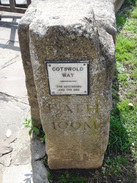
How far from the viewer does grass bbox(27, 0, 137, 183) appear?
2373 mm

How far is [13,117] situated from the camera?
3.12 m

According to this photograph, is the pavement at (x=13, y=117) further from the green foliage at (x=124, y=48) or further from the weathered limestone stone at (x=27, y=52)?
the green foliage at (x=124, y=48)

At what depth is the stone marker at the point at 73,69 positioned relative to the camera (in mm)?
1521

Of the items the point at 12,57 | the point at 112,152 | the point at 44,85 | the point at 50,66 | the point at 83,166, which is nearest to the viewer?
the point at 50,66

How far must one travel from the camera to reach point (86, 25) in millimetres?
1512

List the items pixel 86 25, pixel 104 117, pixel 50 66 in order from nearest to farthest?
pixel 86 25, pixel 50 66, pixel 104 117

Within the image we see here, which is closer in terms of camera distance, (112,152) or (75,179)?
(75,179)

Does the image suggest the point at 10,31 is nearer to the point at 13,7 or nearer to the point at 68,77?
the point at 13,7

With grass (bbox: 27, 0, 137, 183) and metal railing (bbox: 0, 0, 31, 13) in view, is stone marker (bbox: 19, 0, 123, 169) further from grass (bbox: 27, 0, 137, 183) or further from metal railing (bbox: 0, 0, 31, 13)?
metal railing (bbox: 0, 0, 31, 13)

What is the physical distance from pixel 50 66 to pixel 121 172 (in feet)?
4.59

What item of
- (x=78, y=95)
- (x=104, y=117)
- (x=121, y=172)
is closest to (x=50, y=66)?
(x=78, y=95)

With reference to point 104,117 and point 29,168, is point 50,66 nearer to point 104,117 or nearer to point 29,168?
point 104,117

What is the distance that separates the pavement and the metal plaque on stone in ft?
3.58

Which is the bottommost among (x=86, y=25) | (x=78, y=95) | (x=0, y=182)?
(x=0, y=182)
